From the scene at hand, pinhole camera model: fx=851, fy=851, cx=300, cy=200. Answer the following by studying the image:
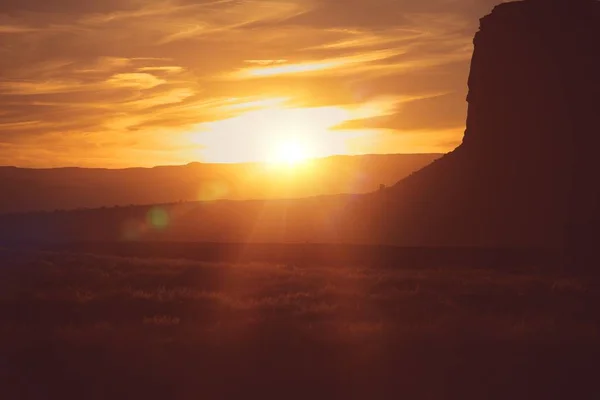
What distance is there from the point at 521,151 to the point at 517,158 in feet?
1.97

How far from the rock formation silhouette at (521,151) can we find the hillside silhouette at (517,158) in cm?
7

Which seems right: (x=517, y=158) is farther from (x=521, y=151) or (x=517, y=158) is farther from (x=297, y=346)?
(x=297, y=346)

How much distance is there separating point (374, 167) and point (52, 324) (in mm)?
172168

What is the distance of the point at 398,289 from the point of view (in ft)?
75.8

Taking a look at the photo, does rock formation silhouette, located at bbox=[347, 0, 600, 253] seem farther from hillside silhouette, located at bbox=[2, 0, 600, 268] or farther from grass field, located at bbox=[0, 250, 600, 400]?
grass field, located at bbox=[0, 250, 600, 400]

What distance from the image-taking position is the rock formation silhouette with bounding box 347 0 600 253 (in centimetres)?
5453

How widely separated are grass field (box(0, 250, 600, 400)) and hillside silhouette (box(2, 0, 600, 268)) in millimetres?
35035

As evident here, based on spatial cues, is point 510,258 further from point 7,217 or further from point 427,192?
point 7,217

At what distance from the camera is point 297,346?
1251 centimetres

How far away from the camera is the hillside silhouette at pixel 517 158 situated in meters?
54.5

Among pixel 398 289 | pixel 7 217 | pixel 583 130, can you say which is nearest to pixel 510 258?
pixel 583 130

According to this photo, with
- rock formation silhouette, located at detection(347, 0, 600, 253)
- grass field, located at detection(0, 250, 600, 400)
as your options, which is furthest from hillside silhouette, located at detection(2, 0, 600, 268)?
grass field, located at detection(0, 250, 600, 400)

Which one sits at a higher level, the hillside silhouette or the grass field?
the hillside silhouette

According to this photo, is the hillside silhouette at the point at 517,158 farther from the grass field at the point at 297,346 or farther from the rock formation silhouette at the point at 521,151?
the grass field at the point at 297,346
